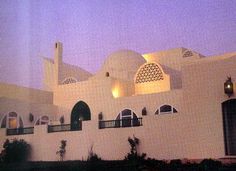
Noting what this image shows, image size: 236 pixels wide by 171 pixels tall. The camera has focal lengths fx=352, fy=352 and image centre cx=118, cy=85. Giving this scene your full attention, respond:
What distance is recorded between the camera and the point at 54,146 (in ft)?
32.5

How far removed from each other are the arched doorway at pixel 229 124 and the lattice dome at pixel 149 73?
12.3 ft

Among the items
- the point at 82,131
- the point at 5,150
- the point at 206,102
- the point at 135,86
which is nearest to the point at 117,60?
the point at 135,86

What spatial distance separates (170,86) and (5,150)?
5.18 m

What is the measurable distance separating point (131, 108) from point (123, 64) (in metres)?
2.69

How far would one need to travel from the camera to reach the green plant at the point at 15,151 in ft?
32.3

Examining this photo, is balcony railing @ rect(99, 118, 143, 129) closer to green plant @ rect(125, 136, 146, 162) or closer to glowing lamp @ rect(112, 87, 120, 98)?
green plant @ rect(125, 136, 146, 162)

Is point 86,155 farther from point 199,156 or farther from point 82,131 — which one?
point 199,156

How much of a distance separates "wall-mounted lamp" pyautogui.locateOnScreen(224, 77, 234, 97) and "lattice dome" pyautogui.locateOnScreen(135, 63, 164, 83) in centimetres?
389

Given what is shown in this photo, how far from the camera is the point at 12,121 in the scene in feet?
37.2

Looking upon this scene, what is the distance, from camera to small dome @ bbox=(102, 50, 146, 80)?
40.3 feet

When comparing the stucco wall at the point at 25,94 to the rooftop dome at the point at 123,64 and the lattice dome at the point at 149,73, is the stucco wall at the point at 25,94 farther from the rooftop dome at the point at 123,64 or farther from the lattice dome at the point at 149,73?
the lattice dome at the point at 149,73

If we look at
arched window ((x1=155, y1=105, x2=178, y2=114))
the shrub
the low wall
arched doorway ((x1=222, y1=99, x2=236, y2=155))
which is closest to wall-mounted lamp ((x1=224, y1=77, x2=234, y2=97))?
arched doorway ((x1=222, y1=99, x2=236, y2=155))

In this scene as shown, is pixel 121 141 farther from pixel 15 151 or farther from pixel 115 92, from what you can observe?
pixel 15 151

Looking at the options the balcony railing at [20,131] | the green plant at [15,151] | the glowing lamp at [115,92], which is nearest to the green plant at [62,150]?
the green plant at [15,151]
